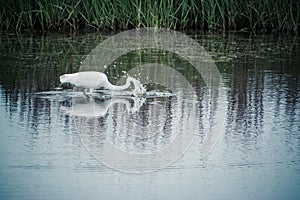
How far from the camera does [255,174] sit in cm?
489

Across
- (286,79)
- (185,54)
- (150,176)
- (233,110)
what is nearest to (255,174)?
(150,176)

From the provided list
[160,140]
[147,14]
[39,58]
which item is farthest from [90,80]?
[147,14]

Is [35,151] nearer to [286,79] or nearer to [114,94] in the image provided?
[114,94]

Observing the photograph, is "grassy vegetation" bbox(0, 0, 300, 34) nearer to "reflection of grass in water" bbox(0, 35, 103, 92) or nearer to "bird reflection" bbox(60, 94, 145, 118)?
"reflection of grass in water" bbox(0, 35, 103, 92)

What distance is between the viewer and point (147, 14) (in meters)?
11.5

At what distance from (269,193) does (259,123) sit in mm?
1599

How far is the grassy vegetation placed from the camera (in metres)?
11.5

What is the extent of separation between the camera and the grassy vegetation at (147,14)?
11523 millimetres

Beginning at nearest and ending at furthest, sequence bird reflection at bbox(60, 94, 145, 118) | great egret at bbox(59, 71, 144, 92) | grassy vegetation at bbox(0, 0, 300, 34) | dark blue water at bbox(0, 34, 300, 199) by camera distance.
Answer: dark blue water at bbox(0, 34, 300, 199) < bird reflection at bbox(60, 94, 145, 118) < great egret at bbox(59, 71, 144, 92) < grassy vegetation at bbox(0, 0, 300, 34)

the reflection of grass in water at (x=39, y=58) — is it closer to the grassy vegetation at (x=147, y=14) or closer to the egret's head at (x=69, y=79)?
the egret's head at (x=69, y=79)

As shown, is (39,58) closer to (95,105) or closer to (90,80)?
(90,80)

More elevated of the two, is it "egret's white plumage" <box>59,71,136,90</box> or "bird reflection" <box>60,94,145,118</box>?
"egret's white plumage" <box>59,71,136,90</box>

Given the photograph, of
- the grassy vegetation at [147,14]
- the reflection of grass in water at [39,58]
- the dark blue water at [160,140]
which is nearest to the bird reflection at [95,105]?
the dark blue water at [160,140]

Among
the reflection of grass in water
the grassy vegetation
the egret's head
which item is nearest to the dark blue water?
the reflection of grass in water
